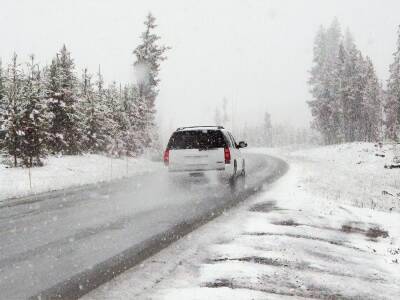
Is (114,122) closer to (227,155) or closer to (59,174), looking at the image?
(59,174)

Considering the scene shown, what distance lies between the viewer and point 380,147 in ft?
131

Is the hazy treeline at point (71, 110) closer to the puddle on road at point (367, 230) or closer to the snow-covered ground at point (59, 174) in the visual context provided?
the snow-covered ground at point (59, 174)

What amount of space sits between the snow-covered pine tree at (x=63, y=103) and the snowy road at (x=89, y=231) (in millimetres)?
17236

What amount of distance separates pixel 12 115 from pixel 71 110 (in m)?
7.49

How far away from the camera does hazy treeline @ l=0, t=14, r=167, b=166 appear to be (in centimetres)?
2483

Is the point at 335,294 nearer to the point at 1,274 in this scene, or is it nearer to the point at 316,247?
the point at 316,247

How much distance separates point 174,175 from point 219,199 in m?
3.66

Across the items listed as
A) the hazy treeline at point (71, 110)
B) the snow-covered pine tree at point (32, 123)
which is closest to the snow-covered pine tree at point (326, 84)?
the hazy treeline at point (71, 110)

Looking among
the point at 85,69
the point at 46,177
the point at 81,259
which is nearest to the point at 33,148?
the point at 46,177

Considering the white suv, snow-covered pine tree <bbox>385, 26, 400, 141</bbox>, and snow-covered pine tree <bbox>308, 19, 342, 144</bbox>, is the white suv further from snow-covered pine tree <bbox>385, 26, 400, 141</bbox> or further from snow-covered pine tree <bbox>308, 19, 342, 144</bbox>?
snow-covered pine tree <bbox>308, 19, 342, 144</bbox>

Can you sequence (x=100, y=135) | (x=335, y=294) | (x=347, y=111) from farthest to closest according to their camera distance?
(x=347, y=111) < (x=100, y=135) < (x=335, y=294)

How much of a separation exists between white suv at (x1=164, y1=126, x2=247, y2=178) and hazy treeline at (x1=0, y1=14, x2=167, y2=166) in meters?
10.5

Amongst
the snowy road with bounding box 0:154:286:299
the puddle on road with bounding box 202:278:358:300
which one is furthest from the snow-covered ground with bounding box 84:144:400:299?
the snowy road with bounding box 0:154:286:299

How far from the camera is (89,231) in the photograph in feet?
27.3
